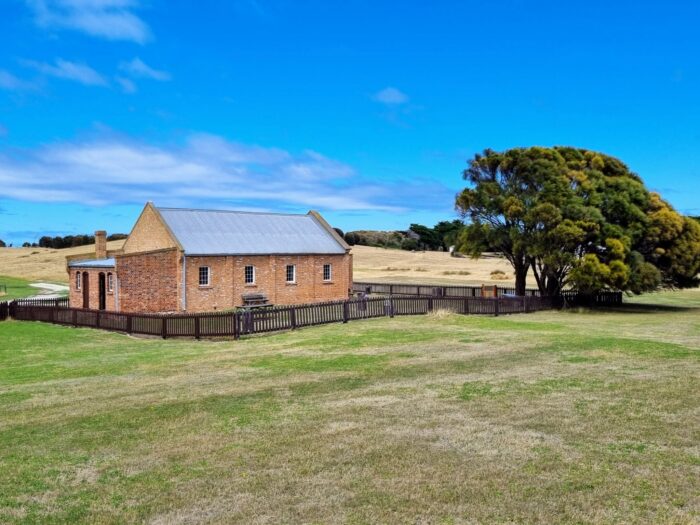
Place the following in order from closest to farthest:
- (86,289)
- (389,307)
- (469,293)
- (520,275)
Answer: (389,307)
(86,289)
(520,275)
(469,293)

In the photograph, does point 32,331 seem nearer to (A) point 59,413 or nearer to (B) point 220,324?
(B) point 220,324

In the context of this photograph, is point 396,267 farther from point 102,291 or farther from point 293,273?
point 102,291

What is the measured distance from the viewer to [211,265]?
39.5m

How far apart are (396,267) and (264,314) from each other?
68.8 metres

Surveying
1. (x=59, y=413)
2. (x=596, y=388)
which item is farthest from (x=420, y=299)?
(x=59, y=413)

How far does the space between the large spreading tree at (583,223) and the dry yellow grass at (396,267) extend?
27125mm

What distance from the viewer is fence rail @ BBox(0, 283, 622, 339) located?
25.9m

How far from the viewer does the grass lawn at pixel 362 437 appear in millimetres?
7129

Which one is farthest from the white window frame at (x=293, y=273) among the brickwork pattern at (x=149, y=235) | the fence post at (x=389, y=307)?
the fence post at (x=389, y=307)

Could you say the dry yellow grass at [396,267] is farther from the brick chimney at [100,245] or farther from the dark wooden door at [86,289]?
the dark wooden door at [86,289]

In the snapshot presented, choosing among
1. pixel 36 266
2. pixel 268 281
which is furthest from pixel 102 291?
pixel 36 266

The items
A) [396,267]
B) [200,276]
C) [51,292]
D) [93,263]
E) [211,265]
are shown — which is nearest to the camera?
[200,276]

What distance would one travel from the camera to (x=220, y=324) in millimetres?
25672

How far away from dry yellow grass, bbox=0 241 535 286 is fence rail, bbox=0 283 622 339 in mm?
34790
